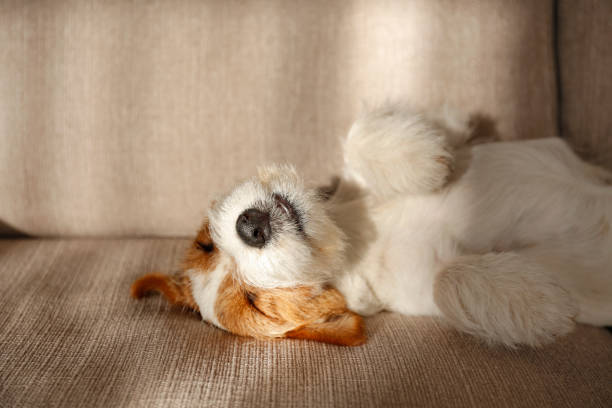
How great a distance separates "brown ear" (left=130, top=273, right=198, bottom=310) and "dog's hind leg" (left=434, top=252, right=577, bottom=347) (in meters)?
0.83

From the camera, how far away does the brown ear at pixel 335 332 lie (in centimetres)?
130

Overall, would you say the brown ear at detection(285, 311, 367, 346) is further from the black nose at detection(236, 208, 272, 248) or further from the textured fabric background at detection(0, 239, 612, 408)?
the black nose at detection(236, 208, 272, 248)

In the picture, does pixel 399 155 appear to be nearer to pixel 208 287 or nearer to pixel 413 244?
pixel 413 244

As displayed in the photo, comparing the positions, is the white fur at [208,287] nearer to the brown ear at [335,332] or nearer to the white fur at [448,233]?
the white fur at [448,233]

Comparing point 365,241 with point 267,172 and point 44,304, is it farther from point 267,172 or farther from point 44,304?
point 44,304

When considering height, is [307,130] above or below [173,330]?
above

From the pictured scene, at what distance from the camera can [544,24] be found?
6.04ft

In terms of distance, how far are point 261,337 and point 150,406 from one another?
0.37m

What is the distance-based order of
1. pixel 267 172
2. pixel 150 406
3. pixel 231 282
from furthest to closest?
pixel 267 172, pixel 231 282, pixel 150 406

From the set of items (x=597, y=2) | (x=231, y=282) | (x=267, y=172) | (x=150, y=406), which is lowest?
(x=150, y=406)

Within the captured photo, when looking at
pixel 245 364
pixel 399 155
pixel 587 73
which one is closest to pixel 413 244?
pixel 399 155

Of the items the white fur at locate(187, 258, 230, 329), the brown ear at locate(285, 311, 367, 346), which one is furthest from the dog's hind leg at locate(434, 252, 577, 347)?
the white fur at locate(187, 258, 230, 329)

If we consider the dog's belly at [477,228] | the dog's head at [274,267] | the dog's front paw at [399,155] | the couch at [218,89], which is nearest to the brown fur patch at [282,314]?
the dog's head at [274,267]

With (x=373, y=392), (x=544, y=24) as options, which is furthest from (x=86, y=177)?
(x=544, y=24)
